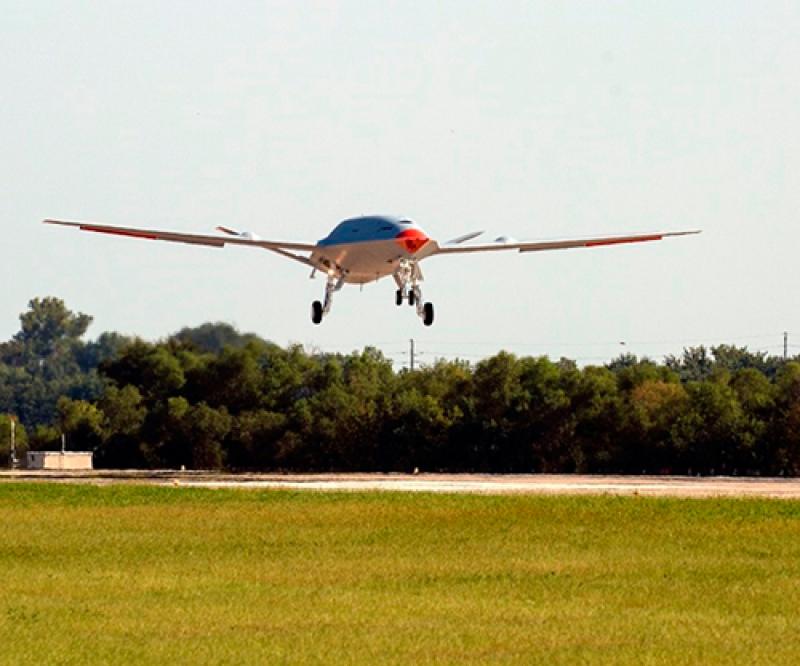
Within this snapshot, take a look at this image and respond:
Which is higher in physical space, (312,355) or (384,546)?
(312,355)

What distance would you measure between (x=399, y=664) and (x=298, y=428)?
4193 inches

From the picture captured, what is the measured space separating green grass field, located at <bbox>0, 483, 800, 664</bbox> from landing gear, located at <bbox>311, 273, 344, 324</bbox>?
21.0 m

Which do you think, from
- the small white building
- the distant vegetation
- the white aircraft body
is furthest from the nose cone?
the small white building

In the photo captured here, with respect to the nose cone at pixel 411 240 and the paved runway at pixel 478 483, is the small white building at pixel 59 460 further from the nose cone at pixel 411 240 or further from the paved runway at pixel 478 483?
the nose cone at pixel 411 240

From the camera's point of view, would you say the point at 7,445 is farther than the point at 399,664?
Yes

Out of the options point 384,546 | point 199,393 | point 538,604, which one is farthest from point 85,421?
point 538,604

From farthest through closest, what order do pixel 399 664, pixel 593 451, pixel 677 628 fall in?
pixel 593 451, pixel 677 628, pixel 399 664

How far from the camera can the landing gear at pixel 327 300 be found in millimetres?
88100

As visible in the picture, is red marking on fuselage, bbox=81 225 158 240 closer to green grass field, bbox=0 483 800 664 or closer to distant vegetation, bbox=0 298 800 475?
green grass field, bbox=0 483 800 664

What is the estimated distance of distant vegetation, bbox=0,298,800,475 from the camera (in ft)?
397

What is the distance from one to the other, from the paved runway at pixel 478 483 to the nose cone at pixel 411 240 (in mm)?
9561

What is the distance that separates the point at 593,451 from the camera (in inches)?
5032

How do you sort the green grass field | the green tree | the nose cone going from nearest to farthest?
the green grass field → the nose cone → the green tree

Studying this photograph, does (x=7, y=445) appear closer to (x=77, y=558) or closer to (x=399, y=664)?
(x=77, y=558)
